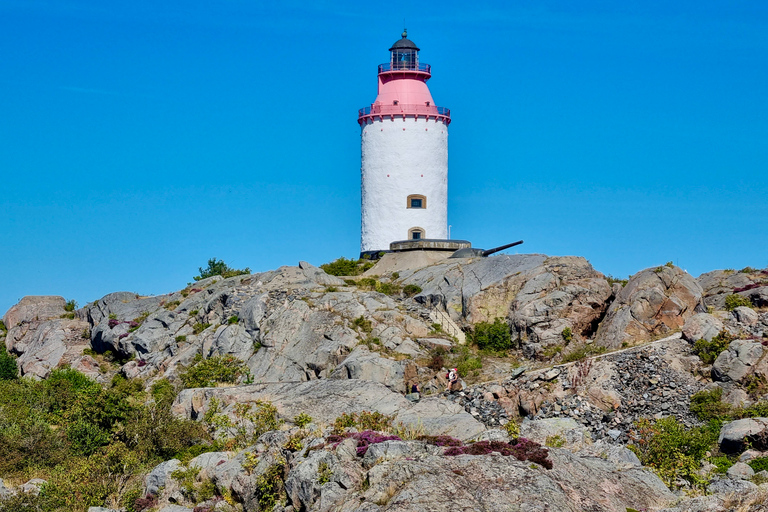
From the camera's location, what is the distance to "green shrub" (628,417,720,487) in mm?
30188

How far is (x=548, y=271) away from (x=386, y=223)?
14611 mm

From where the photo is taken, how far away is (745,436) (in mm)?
Result: 34406

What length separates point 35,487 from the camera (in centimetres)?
3425

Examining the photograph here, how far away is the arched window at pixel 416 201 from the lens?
62500mm

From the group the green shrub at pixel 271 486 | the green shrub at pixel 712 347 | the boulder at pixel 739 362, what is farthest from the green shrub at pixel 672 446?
the green shrub at pixel 271 486

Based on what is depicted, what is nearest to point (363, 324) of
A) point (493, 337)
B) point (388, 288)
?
point (493, 337)

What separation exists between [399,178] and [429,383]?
879 inches

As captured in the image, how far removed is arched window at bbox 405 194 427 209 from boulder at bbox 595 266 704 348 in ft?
57.8

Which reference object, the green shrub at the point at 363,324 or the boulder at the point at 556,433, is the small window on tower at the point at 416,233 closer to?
the green shrub at the point at 363,324

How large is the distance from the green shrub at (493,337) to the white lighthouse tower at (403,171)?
14.7m

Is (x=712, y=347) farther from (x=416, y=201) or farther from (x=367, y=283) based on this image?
(x=416, y=201)

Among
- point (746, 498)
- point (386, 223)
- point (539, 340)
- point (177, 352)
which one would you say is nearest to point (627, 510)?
point (746, 498)

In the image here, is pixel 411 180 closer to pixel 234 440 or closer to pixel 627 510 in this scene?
pixel 234 440

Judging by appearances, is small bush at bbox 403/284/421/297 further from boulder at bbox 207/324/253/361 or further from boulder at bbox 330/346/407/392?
boulder at bbox 330/346/407/392
